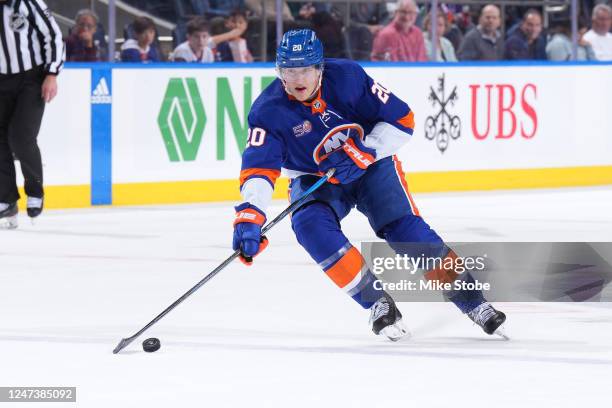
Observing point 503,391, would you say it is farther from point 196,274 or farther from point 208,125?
point 208,125

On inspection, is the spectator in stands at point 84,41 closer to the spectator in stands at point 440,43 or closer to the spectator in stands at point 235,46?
the spectator in stands at point 235,46

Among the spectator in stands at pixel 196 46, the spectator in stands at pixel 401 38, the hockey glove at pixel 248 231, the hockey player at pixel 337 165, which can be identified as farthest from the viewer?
the spectator in stands at pixel 401 38

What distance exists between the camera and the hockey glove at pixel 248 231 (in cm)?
410

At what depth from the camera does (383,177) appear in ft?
14.3

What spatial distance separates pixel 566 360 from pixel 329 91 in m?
1.05

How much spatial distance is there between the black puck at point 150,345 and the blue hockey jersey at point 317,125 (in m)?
0.49

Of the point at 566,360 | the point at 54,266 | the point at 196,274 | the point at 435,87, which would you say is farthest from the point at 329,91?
the point at 435,87

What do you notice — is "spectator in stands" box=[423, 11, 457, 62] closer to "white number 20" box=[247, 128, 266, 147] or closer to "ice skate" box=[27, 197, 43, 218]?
"ice skate" box=[27, 197, 43, 218]

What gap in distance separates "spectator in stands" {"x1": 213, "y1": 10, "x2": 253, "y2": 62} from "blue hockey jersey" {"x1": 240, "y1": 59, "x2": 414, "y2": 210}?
421 centimetres

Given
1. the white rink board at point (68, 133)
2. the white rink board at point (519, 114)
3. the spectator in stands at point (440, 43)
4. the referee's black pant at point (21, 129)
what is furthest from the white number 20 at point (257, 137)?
the spectator in stands at point (440, 43)

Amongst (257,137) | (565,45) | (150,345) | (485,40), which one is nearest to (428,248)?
(257,137)

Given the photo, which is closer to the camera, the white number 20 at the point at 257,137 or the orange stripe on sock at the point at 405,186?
the white number 20 at the point at 257,137

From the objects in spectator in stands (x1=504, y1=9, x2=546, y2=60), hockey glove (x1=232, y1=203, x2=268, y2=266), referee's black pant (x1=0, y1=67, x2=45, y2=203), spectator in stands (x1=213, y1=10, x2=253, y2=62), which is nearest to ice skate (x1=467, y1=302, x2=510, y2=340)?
hockey glove (x1=232, y1=203, x2=268, y2=266)

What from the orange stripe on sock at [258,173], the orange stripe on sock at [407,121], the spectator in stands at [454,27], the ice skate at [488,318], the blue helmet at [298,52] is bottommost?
the ice skate at [488,318]
